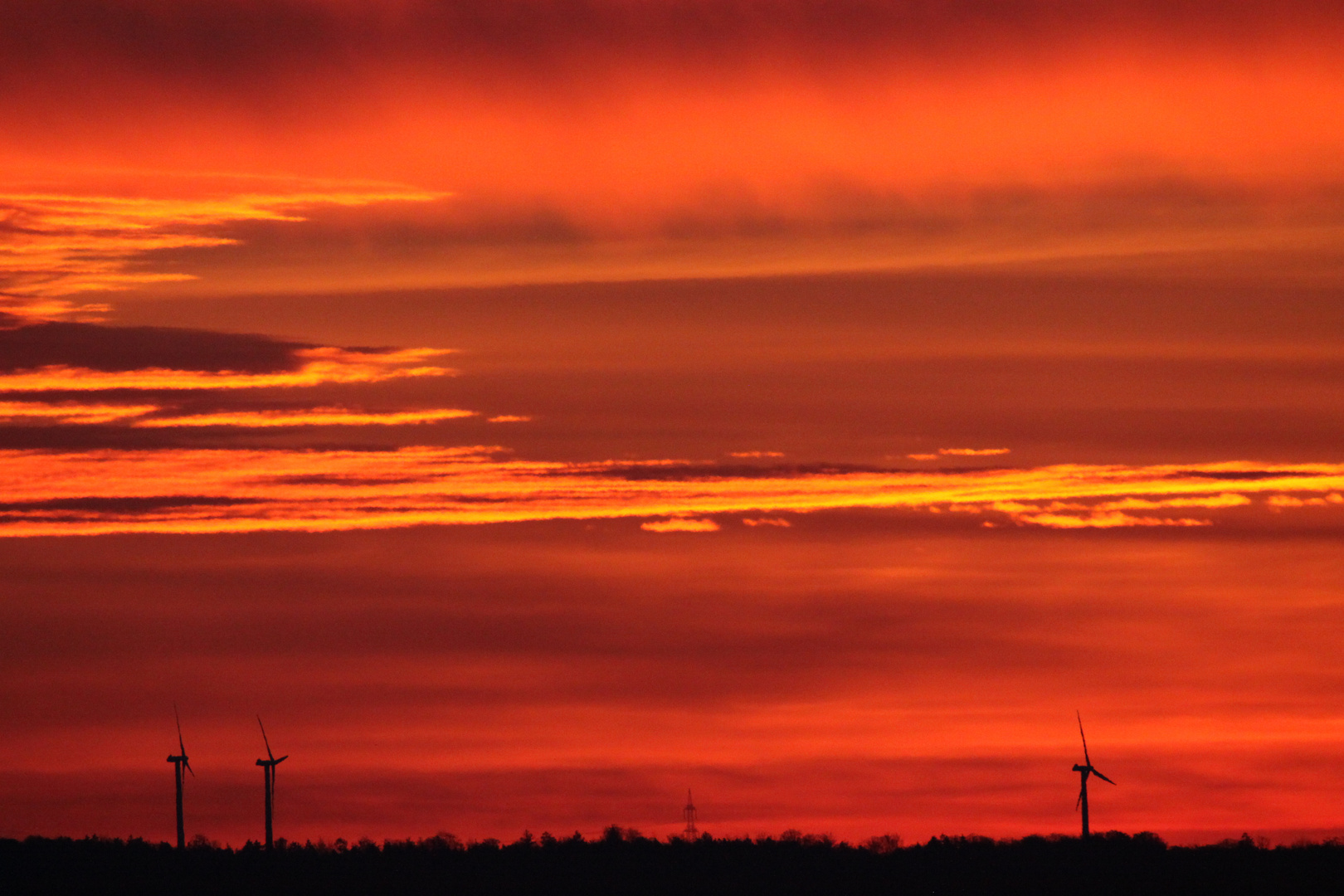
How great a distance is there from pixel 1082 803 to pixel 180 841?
6658 cm

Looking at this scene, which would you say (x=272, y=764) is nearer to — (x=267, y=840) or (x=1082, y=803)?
(x=267, y=840)

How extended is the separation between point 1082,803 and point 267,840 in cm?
5998

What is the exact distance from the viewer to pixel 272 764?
198m

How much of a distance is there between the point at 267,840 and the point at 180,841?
21.7 ft

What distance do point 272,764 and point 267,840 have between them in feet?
18.7

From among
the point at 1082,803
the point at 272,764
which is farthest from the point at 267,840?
the point at 1082,803

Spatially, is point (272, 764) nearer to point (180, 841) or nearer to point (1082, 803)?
point (180, 841)

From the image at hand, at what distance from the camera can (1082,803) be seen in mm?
196250

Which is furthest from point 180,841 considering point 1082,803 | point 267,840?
point 1082,803

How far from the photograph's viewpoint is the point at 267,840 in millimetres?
198375
